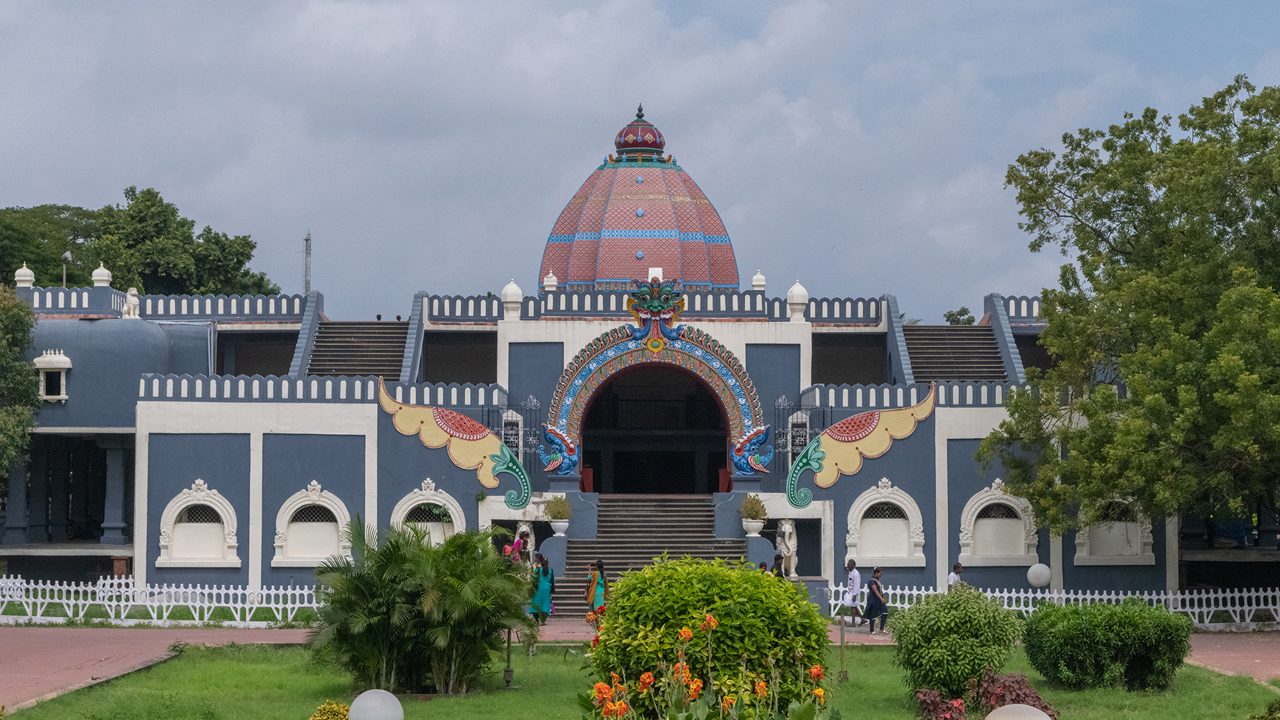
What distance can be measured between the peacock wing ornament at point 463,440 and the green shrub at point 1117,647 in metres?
13.4

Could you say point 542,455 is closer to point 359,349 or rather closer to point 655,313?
point 655,313

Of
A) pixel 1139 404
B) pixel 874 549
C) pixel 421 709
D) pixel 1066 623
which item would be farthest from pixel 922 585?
pixel 421 709

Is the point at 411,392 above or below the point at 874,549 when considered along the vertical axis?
above

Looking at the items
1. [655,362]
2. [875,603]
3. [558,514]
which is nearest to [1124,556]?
[875,603]

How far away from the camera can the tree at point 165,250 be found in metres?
44.0

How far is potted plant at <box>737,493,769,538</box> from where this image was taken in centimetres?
3033

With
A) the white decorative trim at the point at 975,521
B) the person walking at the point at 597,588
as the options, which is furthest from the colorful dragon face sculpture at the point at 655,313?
the white decorative trim at the point at 975,521

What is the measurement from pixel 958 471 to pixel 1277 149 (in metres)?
7.74

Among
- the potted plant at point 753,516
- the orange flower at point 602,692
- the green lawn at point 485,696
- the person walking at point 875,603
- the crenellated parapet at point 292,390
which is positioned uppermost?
the crenellated parapet at point 292,390

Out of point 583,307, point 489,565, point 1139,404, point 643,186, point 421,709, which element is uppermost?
point 643,186

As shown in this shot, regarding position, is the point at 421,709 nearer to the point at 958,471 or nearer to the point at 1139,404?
the point at 1139,404

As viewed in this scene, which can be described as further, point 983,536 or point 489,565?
point 983,536

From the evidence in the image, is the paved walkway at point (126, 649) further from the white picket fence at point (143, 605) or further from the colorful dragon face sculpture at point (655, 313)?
the colorful dragon face sculpture at point (655, 313)

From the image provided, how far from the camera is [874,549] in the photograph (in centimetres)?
3095
